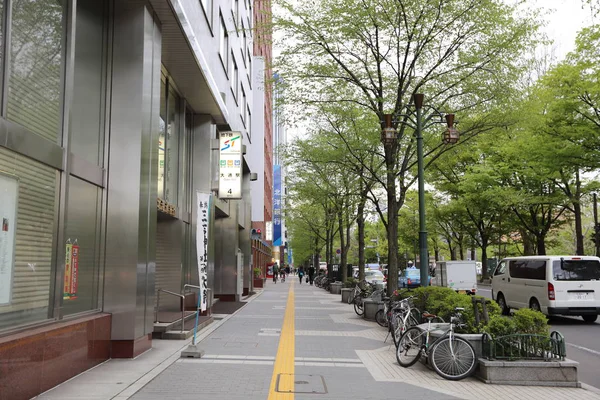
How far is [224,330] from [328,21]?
882cm

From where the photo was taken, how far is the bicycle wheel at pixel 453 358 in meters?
8.06

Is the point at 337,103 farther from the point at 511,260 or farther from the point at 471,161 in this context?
the point at 471,161

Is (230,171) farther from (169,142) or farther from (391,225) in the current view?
(391,225)

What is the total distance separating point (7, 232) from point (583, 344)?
11991 millimetres

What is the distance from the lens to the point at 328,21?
15.0 metres

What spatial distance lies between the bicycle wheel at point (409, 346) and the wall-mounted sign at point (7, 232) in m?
5.98

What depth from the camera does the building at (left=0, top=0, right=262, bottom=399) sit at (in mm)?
6324

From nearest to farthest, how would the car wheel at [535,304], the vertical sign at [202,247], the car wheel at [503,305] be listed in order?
the vertical sign at [202,247] → the car wheel at [535,304] → the car wheel at [503,305]

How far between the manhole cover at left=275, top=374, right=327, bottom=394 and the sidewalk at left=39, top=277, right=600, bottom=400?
0.01 metres

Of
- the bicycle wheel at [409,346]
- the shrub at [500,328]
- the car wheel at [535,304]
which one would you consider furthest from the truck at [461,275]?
the shrub at [500,328]

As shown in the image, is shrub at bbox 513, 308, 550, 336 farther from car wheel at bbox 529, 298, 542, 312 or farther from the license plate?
car wheel at bbox 529, 298, 542, 312

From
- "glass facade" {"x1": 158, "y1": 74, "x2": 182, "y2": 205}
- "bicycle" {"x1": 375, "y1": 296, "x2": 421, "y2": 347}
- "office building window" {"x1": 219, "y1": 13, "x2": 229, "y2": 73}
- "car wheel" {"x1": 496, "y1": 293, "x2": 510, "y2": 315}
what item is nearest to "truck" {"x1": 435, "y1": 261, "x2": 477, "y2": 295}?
"car wheel" {"x1": 496, "y1": 293, "x2": 510, "y2": 315}

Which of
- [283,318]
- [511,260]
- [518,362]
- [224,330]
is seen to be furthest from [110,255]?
[511,260]

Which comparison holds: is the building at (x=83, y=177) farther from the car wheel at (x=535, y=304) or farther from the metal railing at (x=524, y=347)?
the car wheel at (x=535, y=304)
